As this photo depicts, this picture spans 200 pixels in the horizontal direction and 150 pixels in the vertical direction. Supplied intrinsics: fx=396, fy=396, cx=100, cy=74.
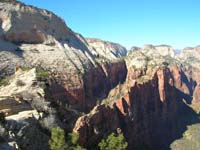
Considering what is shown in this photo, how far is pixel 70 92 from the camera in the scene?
105 metres

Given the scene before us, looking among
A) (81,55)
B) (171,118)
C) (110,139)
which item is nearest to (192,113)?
(171,118)

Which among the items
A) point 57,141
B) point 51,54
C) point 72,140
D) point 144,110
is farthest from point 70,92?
point 57,141

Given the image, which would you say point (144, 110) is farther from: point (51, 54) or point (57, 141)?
point (57, 141)

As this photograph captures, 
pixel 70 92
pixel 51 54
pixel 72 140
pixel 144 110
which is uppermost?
pixel 51 54

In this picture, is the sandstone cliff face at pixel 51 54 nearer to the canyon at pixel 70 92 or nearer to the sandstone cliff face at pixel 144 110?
the canyon at pixel 70 92

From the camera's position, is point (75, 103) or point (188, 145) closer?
point (75, 103)

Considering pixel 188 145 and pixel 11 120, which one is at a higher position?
pixel 11 120

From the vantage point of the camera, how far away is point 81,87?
112 meters

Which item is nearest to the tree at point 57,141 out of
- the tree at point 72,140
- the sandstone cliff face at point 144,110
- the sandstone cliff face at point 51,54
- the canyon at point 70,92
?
the canyon at point 70,92

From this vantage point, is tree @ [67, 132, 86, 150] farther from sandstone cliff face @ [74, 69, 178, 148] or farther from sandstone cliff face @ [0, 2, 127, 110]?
sandstone cliff face @ [0, 2, 127, 110]

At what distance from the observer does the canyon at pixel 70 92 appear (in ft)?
183

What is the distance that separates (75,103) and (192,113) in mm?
81029

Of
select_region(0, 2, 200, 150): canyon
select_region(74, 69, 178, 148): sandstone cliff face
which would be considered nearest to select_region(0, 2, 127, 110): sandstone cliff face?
select_region(0, 2, 200, 150): canyon

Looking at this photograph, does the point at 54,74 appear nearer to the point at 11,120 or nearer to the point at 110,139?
the point at 110,139
